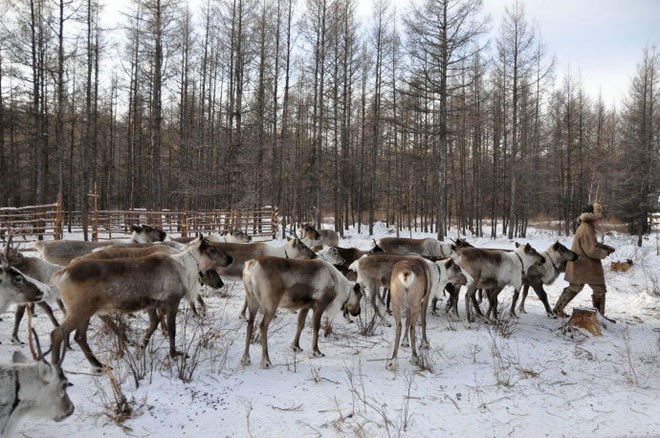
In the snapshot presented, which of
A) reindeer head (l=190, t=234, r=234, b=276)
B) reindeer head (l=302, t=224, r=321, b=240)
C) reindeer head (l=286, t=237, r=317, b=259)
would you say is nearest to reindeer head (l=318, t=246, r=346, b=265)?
reindeer head (l=286, t=237, r=317, b=259)

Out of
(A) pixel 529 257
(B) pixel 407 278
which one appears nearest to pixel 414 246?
(A) pixel 529 257

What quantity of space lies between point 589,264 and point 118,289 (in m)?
8.21

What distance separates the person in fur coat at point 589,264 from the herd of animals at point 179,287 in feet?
0.91

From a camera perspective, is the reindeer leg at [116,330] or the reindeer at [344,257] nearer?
the reindeer leg at [116,330]

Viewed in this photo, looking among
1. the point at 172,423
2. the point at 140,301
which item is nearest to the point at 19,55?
the point at 140,301

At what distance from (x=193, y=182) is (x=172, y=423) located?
2062cm

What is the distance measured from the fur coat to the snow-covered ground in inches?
56.9

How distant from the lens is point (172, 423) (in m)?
3.89

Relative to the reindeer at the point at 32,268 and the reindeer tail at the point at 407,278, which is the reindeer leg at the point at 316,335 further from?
the reindeer at the point at 32,268

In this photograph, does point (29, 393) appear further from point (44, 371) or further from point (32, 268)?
point (32, 268)

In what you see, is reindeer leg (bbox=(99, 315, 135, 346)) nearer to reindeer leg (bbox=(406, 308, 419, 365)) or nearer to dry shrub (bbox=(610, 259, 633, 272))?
reindeer leg (bbox=(406, 308, 419, 365))

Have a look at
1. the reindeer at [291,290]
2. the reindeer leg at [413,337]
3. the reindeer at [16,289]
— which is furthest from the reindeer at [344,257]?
the reindeer at [16,289]

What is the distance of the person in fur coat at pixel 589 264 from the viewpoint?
8.22m

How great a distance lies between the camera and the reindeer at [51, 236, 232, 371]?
468cm
